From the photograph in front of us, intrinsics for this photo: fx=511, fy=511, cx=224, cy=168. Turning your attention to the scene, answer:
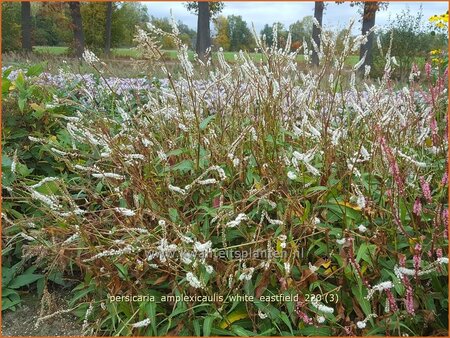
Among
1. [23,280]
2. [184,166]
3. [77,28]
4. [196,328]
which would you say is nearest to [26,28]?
[77,28]

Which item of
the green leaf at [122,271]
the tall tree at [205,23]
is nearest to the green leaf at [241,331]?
the green leaf at [122,271]

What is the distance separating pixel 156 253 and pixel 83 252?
0.66 m

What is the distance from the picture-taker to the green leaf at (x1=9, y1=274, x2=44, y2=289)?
284 cm

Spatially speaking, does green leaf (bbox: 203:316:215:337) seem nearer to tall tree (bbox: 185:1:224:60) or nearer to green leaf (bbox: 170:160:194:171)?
green leaf (bbox: 170:160:194:171)

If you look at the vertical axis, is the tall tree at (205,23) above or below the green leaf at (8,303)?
above

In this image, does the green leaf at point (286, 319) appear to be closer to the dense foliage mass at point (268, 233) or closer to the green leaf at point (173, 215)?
the dense foliage mass at point (268, 233)

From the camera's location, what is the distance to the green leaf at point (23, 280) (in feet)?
9.33

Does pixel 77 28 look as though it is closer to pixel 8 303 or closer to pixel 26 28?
pixel 26 28

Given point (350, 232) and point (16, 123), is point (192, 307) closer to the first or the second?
point (350, 232)

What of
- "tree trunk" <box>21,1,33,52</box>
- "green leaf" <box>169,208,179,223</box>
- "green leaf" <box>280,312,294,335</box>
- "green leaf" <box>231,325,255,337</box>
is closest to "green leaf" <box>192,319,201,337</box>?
"green leaf" <box>231,325,255,337</box>

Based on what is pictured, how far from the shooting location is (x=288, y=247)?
2.33 meters

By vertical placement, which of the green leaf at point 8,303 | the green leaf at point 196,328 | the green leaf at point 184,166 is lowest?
the green leaf at point 8,303

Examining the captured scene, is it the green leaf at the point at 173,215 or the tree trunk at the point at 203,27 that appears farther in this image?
the tree trunk at the point at 203,27

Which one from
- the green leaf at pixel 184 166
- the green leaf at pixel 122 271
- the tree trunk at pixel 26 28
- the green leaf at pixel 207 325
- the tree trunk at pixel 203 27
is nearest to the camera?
the green leaf at pixel 207 325
